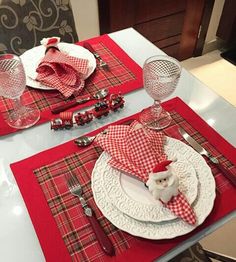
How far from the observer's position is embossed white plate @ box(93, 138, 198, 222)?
0.56 metres

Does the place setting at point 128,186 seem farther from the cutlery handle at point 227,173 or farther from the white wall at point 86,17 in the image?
the white wall at point 86,17

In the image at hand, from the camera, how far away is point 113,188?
0.60 meters

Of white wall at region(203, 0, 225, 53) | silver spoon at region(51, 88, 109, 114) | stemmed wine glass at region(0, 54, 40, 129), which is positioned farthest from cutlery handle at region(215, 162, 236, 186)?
white wall at region(203, 0, 225, 53)

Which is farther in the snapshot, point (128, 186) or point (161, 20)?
point (161, 20)

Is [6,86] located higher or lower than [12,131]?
higher

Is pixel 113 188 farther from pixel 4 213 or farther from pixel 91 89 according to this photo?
pixel 91 89

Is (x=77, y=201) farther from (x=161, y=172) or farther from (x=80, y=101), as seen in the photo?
(x=80, y=101)

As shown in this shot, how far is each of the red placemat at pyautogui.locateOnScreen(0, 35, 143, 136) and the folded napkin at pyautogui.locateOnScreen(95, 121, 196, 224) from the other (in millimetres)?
198

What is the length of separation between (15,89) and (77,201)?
33cm

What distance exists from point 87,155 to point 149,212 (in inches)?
8.4

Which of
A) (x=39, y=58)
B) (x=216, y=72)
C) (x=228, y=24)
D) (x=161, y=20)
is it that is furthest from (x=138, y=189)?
(x=228, y=24)

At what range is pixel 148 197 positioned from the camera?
586mm

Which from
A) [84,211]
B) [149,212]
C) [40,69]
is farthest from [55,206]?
[40,69]

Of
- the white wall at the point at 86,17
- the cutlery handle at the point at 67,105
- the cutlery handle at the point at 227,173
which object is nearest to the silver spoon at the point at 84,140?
the cutlery handle at the point at 67,105
